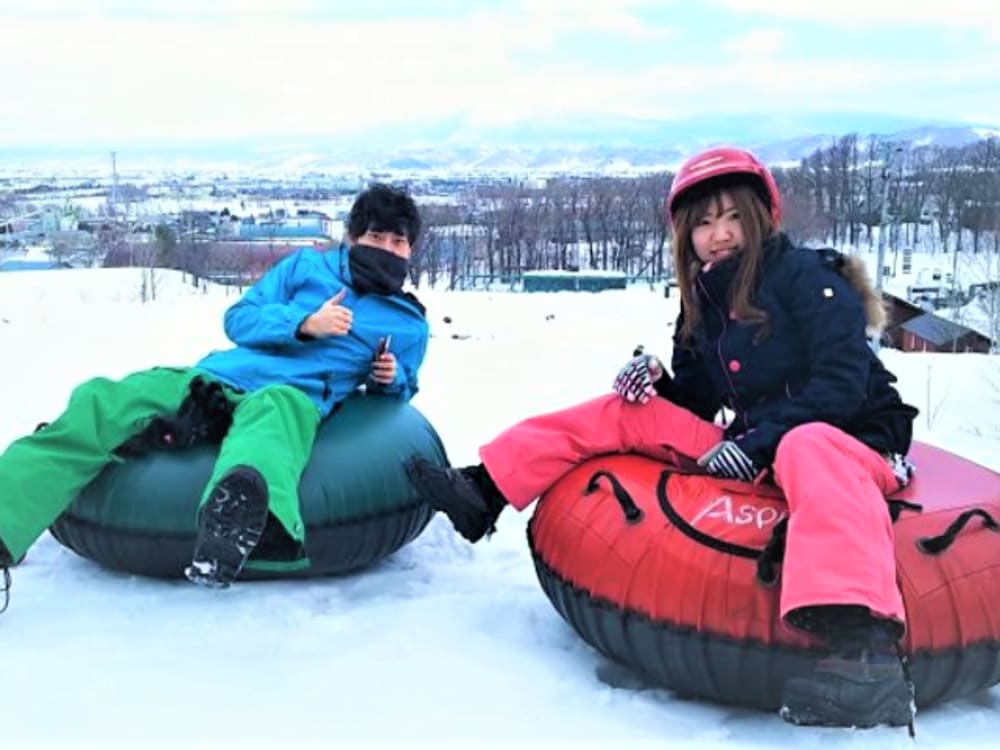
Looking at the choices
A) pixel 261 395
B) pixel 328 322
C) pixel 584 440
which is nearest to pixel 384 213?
pixel 328 322

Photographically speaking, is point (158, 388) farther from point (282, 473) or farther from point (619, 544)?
point (619, 544)

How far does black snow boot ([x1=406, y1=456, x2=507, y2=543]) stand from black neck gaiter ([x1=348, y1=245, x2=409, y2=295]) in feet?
3.01

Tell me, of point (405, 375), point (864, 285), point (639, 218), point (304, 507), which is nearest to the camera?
point (864, 285)

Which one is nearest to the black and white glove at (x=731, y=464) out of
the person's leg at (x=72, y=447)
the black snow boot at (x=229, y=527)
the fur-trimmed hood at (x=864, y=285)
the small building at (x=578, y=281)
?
the fur-trimmed hood at (x=864, y=285)

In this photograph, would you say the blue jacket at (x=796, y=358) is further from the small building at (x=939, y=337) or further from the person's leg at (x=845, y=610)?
the small building at (x=939, y=337)

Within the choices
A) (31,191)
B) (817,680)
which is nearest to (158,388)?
(817,680)

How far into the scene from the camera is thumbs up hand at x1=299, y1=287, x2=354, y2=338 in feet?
11.7

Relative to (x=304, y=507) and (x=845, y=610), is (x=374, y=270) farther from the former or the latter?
(x=845, y=610)

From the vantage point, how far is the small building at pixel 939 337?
28.9 meters

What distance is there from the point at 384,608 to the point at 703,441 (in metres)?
1.11

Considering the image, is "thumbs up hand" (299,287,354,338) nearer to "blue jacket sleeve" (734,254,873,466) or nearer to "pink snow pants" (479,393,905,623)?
"pink snow pants" (479,393,905,623)

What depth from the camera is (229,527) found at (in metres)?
2.75

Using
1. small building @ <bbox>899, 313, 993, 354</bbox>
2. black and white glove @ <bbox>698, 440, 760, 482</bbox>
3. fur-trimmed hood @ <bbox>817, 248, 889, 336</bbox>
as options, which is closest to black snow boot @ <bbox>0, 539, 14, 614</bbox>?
black and white glove @ <bbox>698, 440, 760, 482</bbox>

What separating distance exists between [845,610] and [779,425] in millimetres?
612
